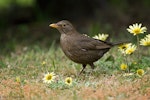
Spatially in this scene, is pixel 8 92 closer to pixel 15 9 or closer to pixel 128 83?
pixel 128 83

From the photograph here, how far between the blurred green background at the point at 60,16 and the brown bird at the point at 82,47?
5.55m

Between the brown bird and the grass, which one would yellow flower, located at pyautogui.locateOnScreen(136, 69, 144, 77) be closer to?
the grass

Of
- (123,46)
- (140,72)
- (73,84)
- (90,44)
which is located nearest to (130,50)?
(123,46)

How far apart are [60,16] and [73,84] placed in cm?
895

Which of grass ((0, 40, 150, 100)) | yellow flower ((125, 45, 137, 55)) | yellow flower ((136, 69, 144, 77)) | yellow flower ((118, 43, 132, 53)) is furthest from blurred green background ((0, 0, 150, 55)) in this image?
yellow flower ((136, 69, 144, 77))

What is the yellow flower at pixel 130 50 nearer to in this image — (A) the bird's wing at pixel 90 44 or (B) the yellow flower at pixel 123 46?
(B) the yellow flower at pixel 123 46

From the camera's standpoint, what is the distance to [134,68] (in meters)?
8.34

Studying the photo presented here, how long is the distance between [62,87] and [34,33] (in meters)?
7.87

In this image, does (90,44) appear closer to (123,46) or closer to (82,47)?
(82,47)

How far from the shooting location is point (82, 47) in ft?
27.9

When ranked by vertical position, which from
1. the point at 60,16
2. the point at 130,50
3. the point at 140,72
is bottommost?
the point at 140,72

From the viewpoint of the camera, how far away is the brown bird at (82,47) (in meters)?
8.43

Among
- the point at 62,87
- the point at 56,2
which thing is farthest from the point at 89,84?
the point at 56,2

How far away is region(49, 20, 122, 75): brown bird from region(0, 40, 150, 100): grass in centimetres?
24
